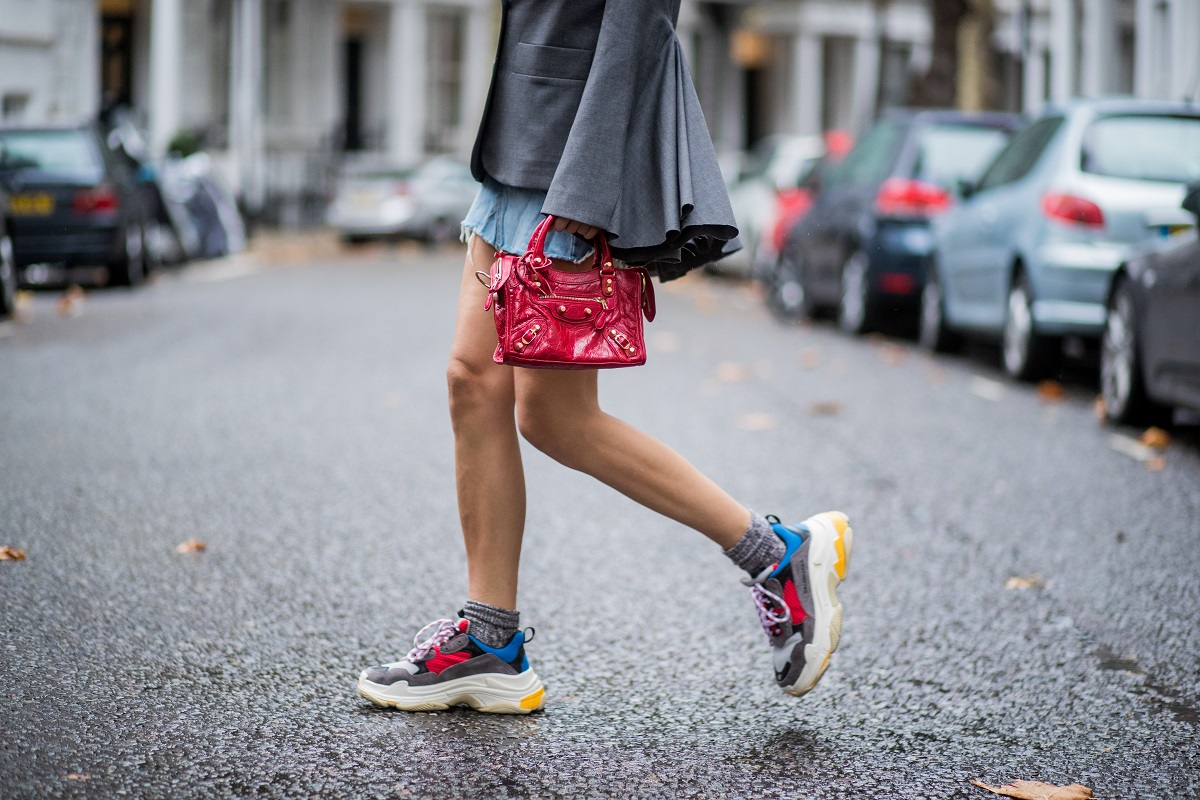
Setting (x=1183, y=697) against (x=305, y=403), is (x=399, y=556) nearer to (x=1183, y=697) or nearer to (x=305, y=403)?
(x=1183, y=697)

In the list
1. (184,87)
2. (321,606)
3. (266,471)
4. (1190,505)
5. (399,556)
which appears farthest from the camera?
(184,87)

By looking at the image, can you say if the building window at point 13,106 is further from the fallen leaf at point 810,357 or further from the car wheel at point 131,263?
the fallen leaf at point 810,357

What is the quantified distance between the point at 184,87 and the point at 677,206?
32.3 m

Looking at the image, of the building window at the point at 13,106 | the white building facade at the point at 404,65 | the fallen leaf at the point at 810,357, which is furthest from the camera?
the building window at the point at 13,106

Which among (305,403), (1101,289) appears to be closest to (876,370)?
(1101,289)

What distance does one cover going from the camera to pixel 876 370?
1073 cm

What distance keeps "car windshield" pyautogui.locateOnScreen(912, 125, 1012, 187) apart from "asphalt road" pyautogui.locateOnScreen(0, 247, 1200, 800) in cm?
332

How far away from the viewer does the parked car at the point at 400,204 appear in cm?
2875

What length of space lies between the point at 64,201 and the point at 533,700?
13.2 m

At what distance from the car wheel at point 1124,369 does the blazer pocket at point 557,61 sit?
520 cm

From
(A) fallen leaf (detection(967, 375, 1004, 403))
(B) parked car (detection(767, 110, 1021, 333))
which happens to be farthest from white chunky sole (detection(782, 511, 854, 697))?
(B) parked car (detection(767, 110, 1021, 333))

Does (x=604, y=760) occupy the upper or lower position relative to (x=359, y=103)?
lower

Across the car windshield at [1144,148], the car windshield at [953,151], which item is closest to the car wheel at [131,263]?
the car windshield at [953,151]

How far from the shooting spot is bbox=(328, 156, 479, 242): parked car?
2875cm
